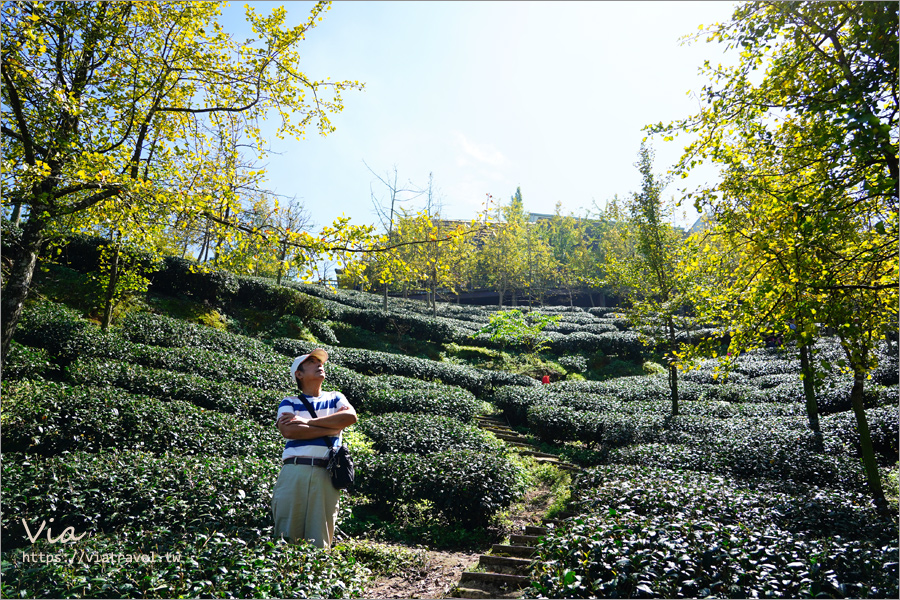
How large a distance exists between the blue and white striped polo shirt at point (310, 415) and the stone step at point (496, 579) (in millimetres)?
2108

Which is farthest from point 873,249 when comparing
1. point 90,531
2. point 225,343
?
point 225,343

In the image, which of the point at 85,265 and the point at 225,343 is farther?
the point at 85,265

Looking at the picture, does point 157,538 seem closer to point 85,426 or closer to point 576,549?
point 576,549

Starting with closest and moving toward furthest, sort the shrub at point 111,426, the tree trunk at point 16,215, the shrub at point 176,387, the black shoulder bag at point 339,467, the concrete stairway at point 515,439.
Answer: the black shoulder bag at point 339,467 → the shrub at point 111,426 → the tree trunk at point 16,215 → the shrub at point 176,387 → the concrete stairway at point 515,439

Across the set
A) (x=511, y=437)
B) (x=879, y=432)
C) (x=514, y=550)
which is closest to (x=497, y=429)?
(x=511, y=437)

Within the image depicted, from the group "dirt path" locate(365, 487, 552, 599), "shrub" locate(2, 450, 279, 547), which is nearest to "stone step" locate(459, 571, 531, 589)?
"dirt path" locate(365, 487, 552, 599)

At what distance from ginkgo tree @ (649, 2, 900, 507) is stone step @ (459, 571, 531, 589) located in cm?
356

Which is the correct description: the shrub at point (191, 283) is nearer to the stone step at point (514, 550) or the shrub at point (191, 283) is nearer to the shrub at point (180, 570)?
the shrub at point (180, 570)

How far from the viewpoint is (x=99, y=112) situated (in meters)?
6.21

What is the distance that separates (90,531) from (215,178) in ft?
13.7

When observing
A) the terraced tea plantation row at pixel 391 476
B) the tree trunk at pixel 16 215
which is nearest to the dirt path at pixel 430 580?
the terraced tea plantation row at pixel 391 476

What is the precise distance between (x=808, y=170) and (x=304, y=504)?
→ 23.1ft

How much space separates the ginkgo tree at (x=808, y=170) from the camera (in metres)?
3.95

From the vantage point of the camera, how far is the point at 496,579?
4.71 meters
